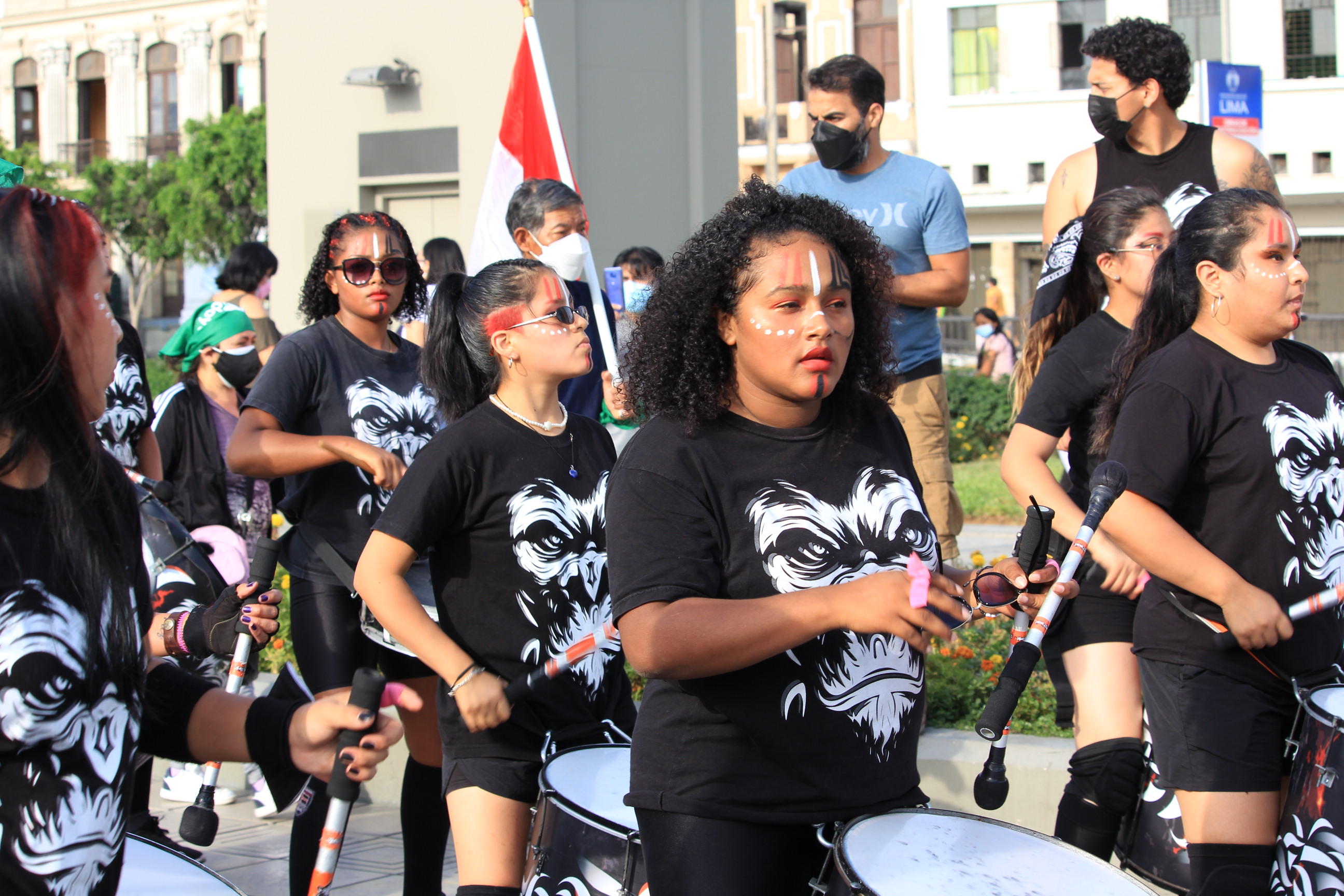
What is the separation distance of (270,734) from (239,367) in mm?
4192

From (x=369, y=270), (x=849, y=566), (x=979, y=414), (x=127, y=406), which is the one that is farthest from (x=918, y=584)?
(x=979, y=414)

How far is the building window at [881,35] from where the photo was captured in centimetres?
3866

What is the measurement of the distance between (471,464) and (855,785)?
142cm

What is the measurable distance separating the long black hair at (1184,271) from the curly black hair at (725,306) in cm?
102

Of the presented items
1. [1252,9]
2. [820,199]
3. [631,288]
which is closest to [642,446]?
[820,199]

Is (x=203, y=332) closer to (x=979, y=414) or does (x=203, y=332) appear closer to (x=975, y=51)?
(x=979, y=414)

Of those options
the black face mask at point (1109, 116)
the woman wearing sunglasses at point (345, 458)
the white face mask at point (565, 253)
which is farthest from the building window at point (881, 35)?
the woman wearing sunglasses at point (345, 458)

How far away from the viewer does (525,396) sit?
362 cm

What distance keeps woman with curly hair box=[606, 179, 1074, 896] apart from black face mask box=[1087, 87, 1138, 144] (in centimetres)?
276

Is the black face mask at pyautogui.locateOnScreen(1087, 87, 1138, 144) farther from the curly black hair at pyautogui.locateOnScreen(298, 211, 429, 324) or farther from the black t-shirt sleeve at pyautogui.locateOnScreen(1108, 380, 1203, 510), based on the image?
the curly black hair at pyautogui.locateOnScreen(298, 211, 429, 324)

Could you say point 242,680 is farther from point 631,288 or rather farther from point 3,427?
point 631,288

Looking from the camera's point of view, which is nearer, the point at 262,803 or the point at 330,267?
the point at 330,267

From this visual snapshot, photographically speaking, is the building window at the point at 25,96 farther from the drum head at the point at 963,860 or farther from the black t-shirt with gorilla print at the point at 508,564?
the drum head at the point at 963,860

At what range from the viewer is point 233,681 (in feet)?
11.5
